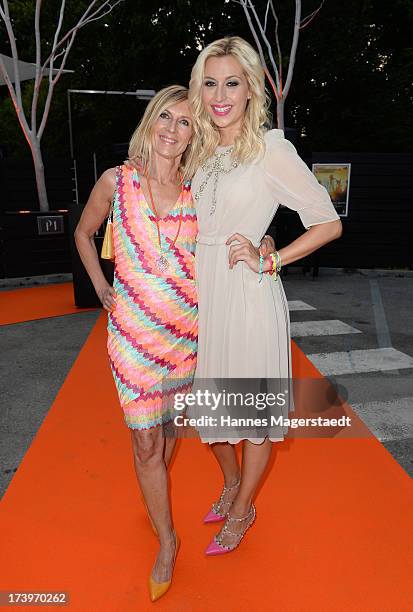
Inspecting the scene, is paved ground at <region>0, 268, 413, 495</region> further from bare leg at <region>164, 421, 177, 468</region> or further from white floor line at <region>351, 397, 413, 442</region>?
bare leg at <region>164, 421, 177, 468</region>

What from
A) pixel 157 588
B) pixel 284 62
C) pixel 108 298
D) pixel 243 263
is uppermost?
pixel 284 62

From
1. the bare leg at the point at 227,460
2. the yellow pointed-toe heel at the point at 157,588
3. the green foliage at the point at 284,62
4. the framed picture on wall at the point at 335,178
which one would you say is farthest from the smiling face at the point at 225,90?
the green foliage at the point at 284,62

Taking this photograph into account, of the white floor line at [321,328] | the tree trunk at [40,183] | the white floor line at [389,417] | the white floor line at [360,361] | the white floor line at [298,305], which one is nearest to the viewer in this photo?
the white floor line at [389,417]

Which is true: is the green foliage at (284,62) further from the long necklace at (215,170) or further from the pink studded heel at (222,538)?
the pink studded heel at (222,538)

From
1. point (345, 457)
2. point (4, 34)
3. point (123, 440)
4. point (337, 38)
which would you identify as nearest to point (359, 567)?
point (345, 457)

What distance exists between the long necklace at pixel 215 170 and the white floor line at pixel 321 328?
146 inches

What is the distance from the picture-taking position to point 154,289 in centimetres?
184

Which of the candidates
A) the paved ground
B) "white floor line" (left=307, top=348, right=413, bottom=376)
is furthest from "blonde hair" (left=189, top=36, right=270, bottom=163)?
"white floor line" (left=307, top=348, right=413, bottom=376)

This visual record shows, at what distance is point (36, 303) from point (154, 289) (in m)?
5.91

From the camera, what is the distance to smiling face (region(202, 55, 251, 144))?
1818 millimetres

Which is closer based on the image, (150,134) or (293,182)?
(293,182)

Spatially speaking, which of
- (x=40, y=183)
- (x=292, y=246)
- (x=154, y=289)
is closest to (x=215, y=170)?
(x=292, y=246)

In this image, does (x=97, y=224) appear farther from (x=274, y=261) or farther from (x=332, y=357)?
(x=332, y=357)

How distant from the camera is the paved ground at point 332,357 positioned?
3.28 m
